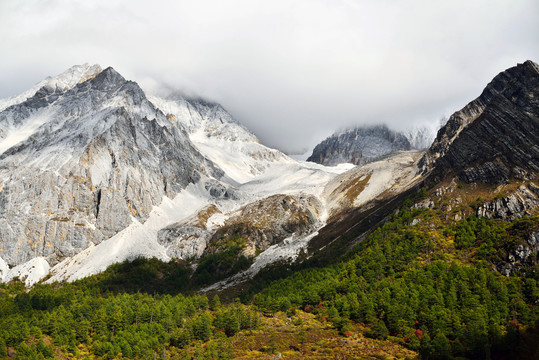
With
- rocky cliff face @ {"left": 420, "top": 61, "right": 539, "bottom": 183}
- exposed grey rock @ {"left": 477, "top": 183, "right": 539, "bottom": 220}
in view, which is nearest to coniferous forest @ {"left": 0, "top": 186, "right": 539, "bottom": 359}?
exposed grey rock @ {"left": 477, "top": 183, "right": 539, "bottom": 220}

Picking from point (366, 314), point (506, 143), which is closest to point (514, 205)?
point (506, 143)

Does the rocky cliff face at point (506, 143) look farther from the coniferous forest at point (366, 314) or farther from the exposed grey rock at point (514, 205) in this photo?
the coniferous forest at point (366, 314)

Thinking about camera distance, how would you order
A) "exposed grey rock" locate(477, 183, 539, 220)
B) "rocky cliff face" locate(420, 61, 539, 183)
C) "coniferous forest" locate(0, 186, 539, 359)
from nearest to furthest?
1. "coniferous forest" locate(0, 186, 539, 359)
2. "exposed grey rock" locate(477, 183, 539, 220)
3. "rocky cliff face" locate(420, 61, 539, 183)

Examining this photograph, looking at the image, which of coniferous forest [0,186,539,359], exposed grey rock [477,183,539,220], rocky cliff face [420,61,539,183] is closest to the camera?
coniferous forest [0,186,539,359]

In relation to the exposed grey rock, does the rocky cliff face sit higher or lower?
higher

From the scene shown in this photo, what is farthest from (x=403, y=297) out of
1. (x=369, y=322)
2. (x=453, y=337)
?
(x=453, y=337)

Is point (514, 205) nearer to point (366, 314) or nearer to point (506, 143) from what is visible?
point (506, 143)

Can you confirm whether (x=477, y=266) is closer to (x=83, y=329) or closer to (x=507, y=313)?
(x=507, y=313)

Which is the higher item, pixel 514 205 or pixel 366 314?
pixel 514 205

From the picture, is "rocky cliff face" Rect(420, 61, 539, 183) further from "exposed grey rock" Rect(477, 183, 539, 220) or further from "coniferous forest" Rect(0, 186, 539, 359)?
"coniferous forest" Rect(0, 186, 539, 359)

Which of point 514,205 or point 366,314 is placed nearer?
point 366,314

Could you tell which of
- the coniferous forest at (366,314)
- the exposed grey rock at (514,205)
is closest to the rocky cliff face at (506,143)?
the exposed grey rock at (514,205)

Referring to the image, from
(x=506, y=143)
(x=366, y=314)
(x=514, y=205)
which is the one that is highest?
(x=506, y=143)

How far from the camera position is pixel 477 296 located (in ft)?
333
